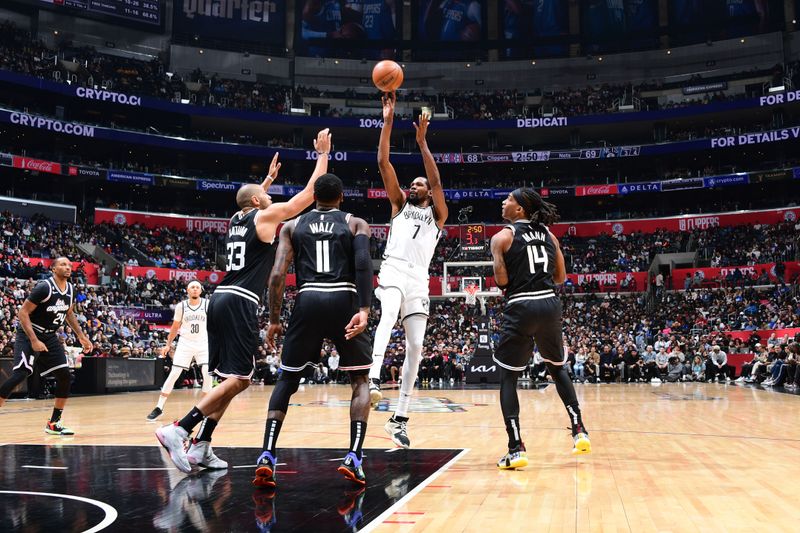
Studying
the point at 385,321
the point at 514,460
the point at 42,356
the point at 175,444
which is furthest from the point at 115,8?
the point at 514,460

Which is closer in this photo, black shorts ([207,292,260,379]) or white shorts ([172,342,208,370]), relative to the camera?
black shorts ([207,292,260,379])

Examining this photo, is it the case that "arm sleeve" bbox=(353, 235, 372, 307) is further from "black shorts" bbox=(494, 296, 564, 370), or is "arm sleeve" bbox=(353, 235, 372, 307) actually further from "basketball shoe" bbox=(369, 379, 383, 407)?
"black shorts" bbox=(494, 296, 564, 370)

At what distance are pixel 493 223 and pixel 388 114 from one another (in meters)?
39.3

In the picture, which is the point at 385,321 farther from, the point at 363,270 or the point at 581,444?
the point at 581,444

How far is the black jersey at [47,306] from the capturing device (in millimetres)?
8484

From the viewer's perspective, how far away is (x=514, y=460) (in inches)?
221

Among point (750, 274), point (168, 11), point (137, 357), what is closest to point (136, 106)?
point (168, 11)

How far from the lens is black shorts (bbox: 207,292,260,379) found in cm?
556

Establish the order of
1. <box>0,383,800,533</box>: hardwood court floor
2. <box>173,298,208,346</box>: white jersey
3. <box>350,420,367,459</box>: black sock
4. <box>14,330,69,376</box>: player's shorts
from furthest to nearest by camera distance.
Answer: <box>173,298,208,346</box>: white jersey, <box>14,330,69,376</box>: player's shorts, <box>350,420,367,459</box>: black sock, <box>0,383,800,533</box>: hardwood court floor

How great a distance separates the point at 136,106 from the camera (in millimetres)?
40875

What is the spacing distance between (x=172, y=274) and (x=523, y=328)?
32.9 m

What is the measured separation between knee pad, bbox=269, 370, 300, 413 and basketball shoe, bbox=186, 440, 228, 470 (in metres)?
0.82

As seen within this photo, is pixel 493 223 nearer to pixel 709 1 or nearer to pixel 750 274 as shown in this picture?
pixel 750 274

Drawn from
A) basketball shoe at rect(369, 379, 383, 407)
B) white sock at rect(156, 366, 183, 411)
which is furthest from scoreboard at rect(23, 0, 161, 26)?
basketball shoe at rect(369, 379, 383, 407)
